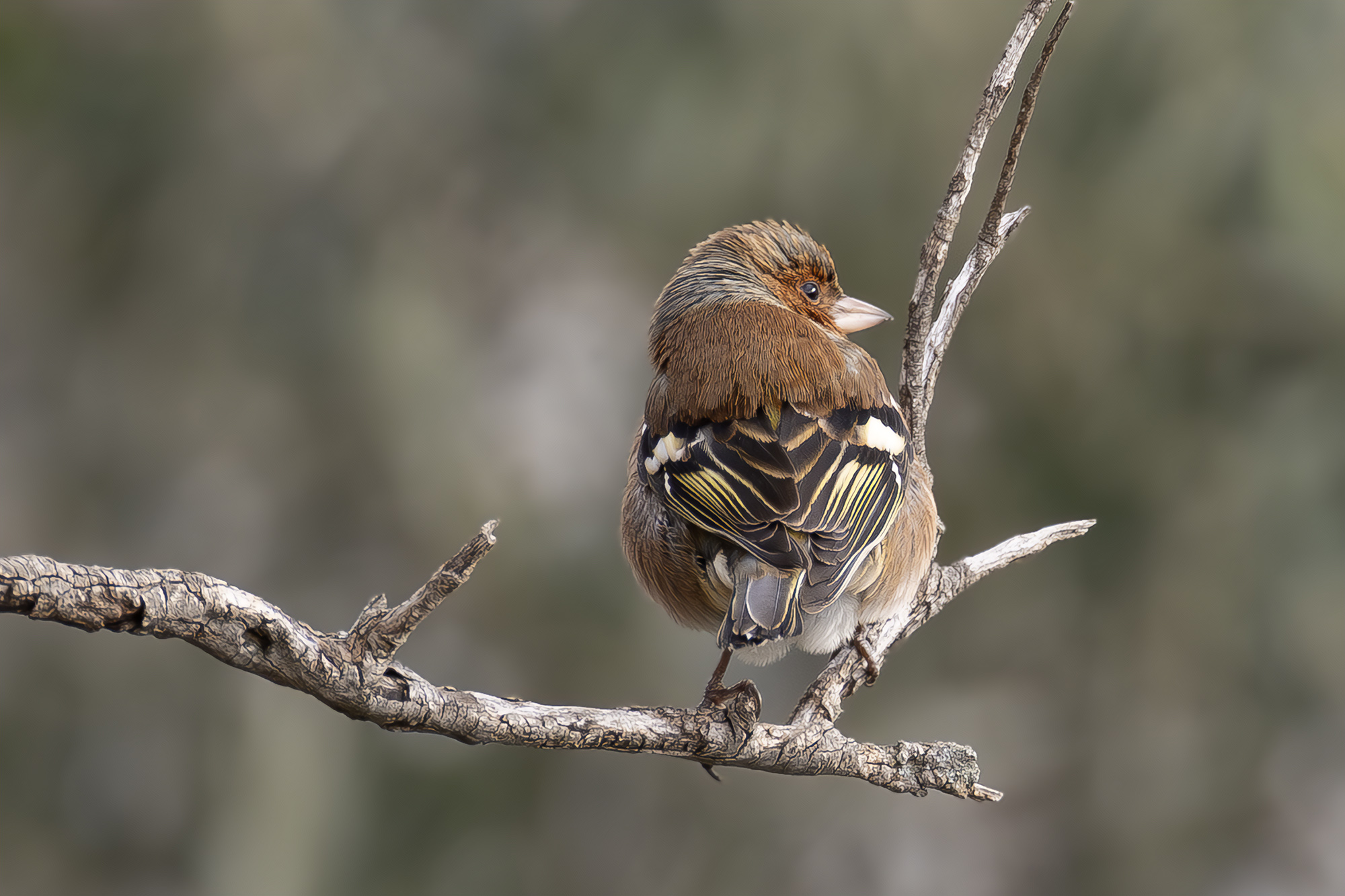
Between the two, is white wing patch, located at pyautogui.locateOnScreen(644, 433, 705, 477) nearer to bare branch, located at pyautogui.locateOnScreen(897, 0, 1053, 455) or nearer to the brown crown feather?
the brown crown feather

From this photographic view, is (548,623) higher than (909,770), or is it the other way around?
(548,623)

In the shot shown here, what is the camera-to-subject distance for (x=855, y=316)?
13.2 feet

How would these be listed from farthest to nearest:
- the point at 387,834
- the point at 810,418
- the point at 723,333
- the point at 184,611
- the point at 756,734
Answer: the point at 387,834
the point at 723,333
the point at 810,418
the point at 756,734
the point at 184,611

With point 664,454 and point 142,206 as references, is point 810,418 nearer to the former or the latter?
point 664,454

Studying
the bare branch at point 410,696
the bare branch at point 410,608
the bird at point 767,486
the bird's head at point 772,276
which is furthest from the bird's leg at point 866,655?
the bare branch at point 410,608

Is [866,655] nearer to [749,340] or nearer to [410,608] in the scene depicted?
[749,340]

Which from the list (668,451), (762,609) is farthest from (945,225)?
(762,609)

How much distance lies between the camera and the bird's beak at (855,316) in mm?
4016

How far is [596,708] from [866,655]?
3.93 ft

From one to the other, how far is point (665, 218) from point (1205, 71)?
326 centimetres

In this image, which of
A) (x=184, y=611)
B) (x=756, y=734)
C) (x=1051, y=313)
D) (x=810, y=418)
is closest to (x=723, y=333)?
(x=810, y=418)

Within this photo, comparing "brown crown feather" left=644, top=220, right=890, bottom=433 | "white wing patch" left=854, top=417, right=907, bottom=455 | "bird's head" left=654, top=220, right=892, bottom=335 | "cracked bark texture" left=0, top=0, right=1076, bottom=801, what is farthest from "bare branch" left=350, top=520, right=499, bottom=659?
"bird's head" left=654, top=220, right=892, bottom=335

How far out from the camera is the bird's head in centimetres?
387

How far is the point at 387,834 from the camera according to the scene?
5.89 meters
